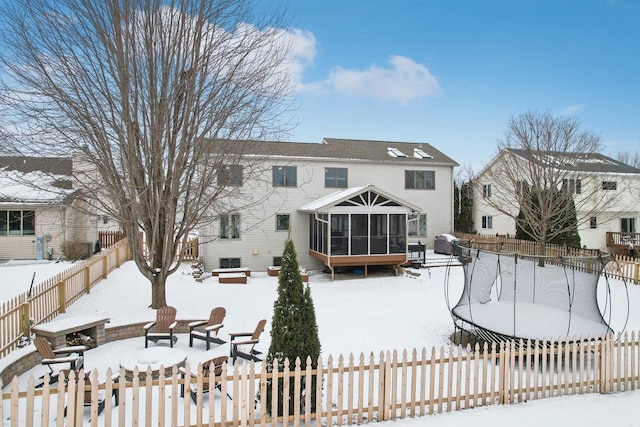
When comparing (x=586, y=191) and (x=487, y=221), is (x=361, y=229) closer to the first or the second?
(x=487, y=221)

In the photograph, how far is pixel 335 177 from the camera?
872 inches

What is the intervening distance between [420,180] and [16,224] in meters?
22.7

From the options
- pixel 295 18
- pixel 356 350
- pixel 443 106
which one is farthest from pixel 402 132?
pixel 356 350

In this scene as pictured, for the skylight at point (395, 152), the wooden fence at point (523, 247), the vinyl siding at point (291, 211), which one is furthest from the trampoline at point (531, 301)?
the skylight at point (395, 152)

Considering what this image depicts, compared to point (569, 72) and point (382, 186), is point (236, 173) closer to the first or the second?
point (382, 186)

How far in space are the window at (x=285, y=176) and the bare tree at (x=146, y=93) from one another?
31.3 ft

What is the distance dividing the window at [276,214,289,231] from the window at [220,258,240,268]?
2768mm

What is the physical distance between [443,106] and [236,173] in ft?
57.9

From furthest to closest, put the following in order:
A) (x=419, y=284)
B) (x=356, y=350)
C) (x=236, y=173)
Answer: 1. (x=419, y=284)
2. (x=236, y=173)
3. (x=356, y=350)

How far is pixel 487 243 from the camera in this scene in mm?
22156

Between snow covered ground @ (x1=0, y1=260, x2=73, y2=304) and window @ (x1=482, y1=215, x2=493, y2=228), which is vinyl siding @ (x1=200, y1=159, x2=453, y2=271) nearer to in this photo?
snow covered ground @ (x1=0, y1=260, x2=73, y2=304)

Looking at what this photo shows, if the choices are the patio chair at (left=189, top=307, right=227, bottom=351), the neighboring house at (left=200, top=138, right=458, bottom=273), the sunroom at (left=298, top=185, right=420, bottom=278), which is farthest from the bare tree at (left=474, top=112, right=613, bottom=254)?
the patio chair at (left=189, top=307, right=227, bottom=351)

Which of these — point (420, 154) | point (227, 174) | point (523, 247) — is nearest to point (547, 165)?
point (523, 247)

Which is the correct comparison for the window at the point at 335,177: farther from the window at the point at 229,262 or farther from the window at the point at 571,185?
the window at the point at 571,185
